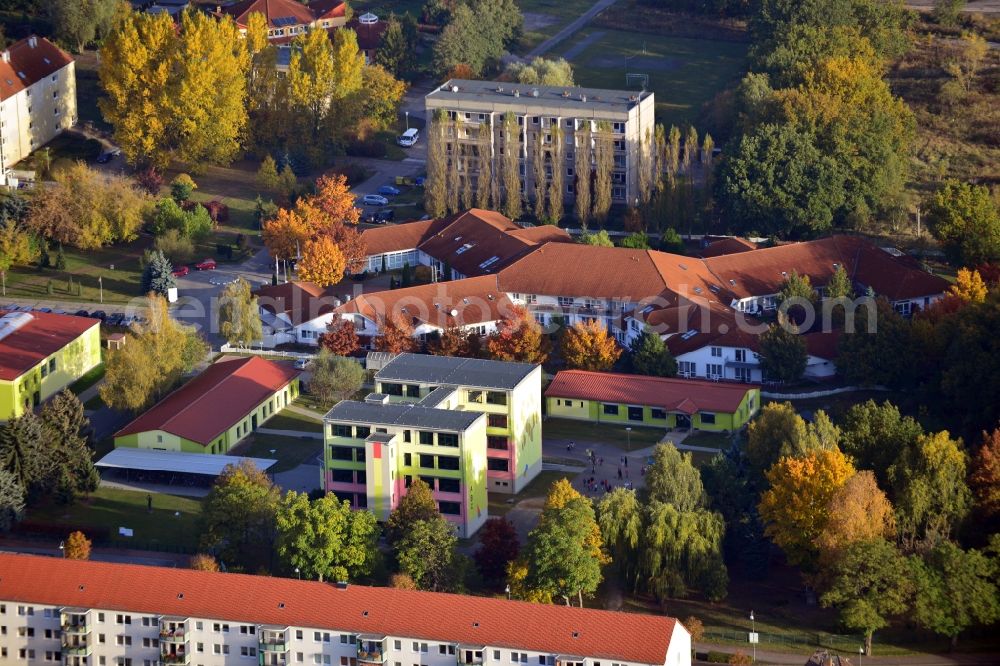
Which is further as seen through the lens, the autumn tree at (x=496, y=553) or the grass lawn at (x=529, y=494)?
the grass lawn at (x=529, y=494)

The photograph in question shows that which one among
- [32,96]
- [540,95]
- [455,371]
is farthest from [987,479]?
[32,96]

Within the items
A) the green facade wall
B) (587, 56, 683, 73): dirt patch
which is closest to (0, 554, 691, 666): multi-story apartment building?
the green facade wall

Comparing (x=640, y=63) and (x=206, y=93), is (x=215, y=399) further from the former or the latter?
(x=640, y=63)

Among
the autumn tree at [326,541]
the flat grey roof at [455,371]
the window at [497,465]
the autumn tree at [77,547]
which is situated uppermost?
the flat grey roof at [455,371]

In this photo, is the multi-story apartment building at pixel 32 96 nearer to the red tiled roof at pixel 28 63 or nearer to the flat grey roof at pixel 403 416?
the red tiled roof at pixel 28 63

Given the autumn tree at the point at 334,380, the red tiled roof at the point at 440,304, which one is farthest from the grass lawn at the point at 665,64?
the autumn tree at the point at 334,380

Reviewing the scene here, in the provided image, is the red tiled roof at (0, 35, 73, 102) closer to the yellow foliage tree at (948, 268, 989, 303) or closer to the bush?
the bush
